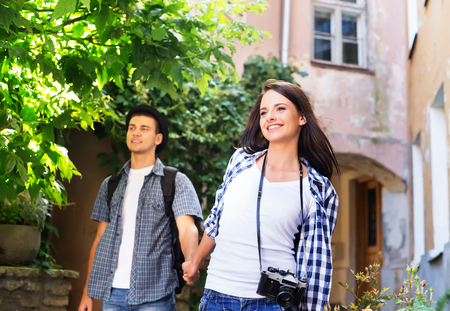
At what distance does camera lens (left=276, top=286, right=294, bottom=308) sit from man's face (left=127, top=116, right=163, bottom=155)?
4.93 ft

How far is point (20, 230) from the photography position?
391 cm

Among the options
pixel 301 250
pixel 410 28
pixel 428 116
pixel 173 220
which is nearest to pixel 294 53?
pixel 410 28

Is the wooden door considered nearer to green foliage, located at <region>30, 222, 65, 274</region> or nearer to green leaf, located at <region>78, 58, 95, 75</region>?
green foliage, located at <region>30, 222, 65, 274</region>

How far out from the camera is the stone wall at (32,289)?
372 centimetres

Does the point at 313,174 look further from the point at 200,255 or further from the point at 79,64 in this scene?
the point at 79,64

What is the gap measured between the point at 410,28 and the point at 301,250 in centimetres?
656

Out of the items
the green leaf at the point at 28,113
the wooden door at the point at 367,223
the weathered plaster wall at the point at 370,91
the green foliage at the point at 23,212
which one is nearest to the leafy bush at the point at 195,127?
the green foliage at the point at 23,212

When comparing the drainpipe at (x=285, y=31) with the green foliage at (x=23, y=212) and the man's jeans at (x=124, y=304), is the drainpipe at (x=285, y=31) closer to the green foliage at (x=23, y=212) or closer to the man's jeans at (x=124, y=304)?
the green foliage at (x=23, y=212)

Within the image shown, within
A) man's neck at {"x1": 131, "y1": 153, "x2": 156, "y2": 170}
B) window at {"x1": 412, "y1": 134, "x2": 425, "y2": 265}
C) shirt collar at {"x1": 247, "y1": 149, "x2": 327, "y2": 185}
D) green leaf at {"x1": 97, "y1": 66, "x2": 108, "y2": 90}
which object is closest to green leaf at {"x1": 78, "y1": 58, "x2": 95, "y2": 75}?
green leaf at {"x1": 97, "y1": 66, "x2": 108, "y2": 90}

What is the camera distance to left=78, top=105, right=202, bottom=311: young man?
2609mm

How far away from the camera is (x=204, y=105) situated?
561 centimetres

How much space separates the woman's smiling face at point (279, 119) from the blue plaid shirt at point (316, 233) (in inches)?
5.1

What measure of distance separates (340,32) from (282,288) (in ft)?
22.3

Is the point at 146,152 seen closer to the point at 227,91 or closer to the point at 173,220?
the point at 173,220
